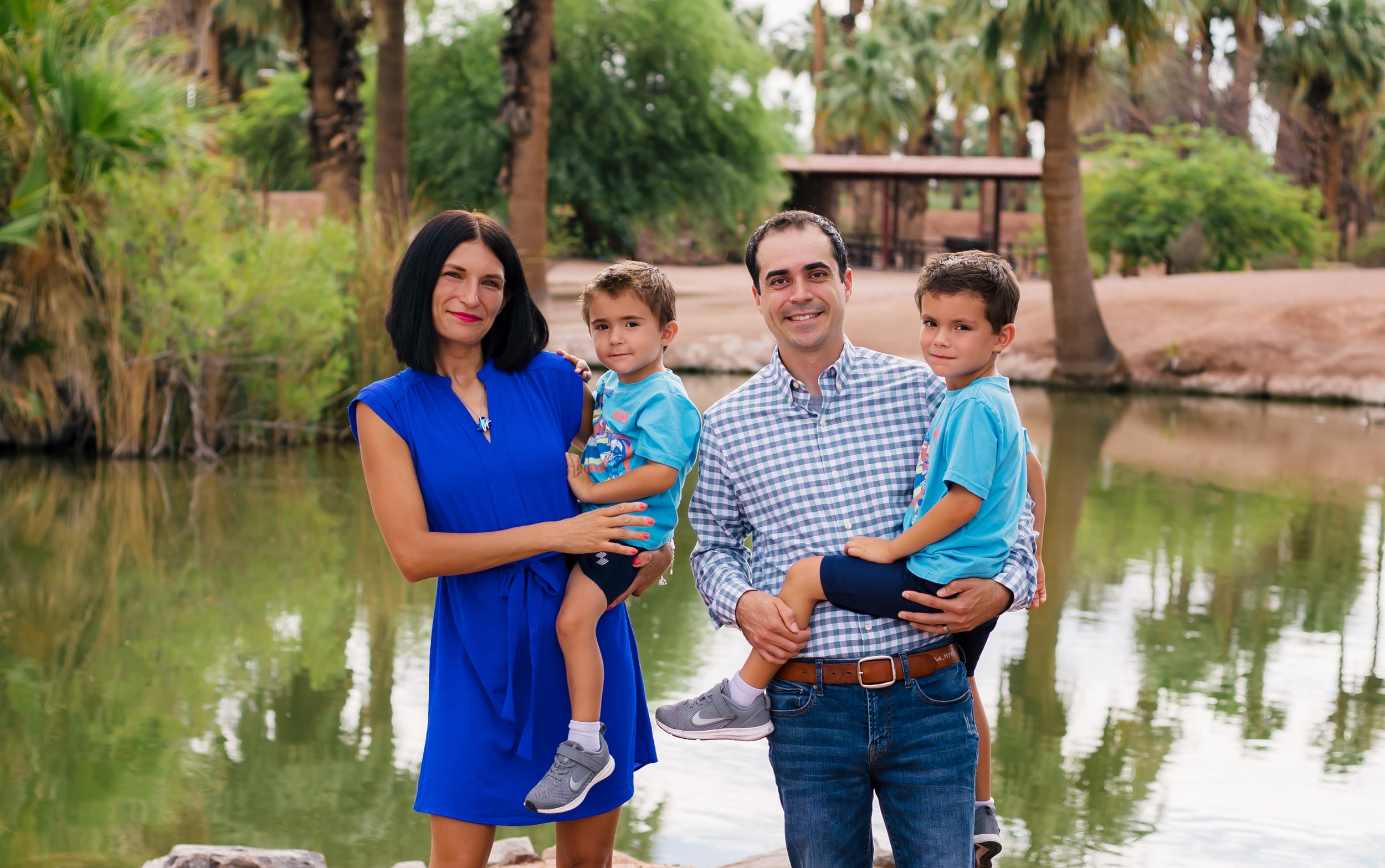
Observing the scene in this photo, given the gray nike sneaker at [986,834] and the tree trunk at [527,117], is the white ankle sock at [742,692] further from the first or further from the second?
the tree trunk at [527,117]

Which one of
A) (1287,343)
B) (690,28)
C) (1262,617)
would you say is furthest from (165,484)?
(690,28)

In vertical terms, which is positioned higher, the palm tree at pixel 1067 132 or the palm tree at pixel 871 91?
the palm tree at pixel 871 91

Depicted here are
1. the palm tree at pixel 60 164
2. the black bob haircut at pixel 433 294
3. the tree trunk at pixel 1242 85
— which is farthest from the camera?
the tree trunk at pixel 1242 85

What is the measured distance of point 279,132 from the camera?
3347cm

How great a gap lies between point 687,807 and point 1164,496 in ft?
25.1

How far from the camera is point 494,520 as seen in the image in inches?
113

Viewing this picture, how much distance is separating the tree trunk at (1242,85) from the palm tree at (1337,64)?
0.88 m

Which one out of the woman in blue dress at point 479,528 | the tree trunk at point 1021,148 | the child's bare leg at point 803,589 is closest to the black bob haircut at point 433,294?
the woman in blue dress at point 479,528

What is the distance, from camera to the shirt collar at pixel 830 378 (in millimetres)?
2781

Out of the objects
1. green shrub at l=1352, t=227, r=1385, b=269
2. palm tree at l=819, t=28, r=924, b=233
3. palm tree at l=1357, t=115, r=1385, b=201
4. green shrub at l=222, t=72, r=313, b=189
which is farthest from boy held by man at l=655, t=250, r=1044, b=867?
palm tree at l=819, t=28, r=924, b=233

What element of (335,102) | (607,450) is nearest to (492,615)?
(607,450)

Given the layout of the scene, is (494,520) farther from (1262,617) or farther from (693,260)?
(693,260)

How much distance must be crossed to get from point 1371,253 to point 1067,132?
49.9 ft

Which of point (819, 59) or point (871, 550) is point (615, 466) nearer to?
point (871, 550)
